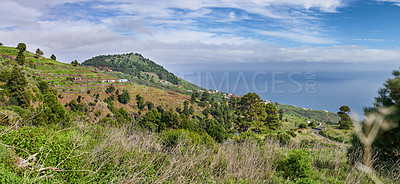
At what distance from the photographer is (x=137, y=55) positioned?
143875mm

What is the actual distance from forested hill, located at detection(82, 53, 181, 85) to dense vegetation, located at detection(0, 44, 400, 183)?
5045cm

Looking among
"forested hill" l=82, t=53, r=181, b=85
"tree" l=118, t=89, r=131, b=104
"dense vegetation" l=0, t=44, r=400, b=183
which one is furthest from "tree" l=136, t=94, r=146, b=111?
"forested hill" l=82, t=53, r=181, b=85

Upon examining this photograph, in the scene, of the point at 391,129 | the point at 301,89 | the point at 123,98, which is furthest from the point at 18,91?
the point at 301,89

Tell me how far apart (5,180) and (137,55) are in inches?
5895

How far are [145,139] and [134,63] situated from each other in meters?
123

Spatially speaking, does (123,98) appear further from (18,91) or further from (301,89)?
(301,89)

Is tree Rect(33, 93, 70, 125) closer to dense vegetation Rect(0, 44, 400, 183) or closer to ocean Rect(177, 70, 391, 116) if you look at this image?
dense vegetation Rect(0, 44, 400, 183)

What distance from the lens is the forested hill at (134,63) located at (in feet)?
347

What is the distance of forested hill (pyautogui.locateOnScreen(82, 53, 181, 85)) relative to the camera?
105812mm

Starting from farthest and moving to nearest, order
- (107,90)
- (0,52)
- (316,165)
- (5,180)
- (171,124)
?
(107,90)
(0,52)
(171,124)
(316,165)
(5,180)

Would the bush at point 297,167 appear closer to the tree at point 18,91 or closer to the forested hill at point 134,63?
the tree at point 18,91

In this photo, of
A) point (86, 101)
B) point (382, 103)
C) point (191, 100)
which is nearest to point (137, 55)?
point (191, 100)

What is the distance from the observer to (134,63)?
122 metres

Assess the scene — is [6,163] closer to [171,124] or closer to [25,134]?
[25,134]
